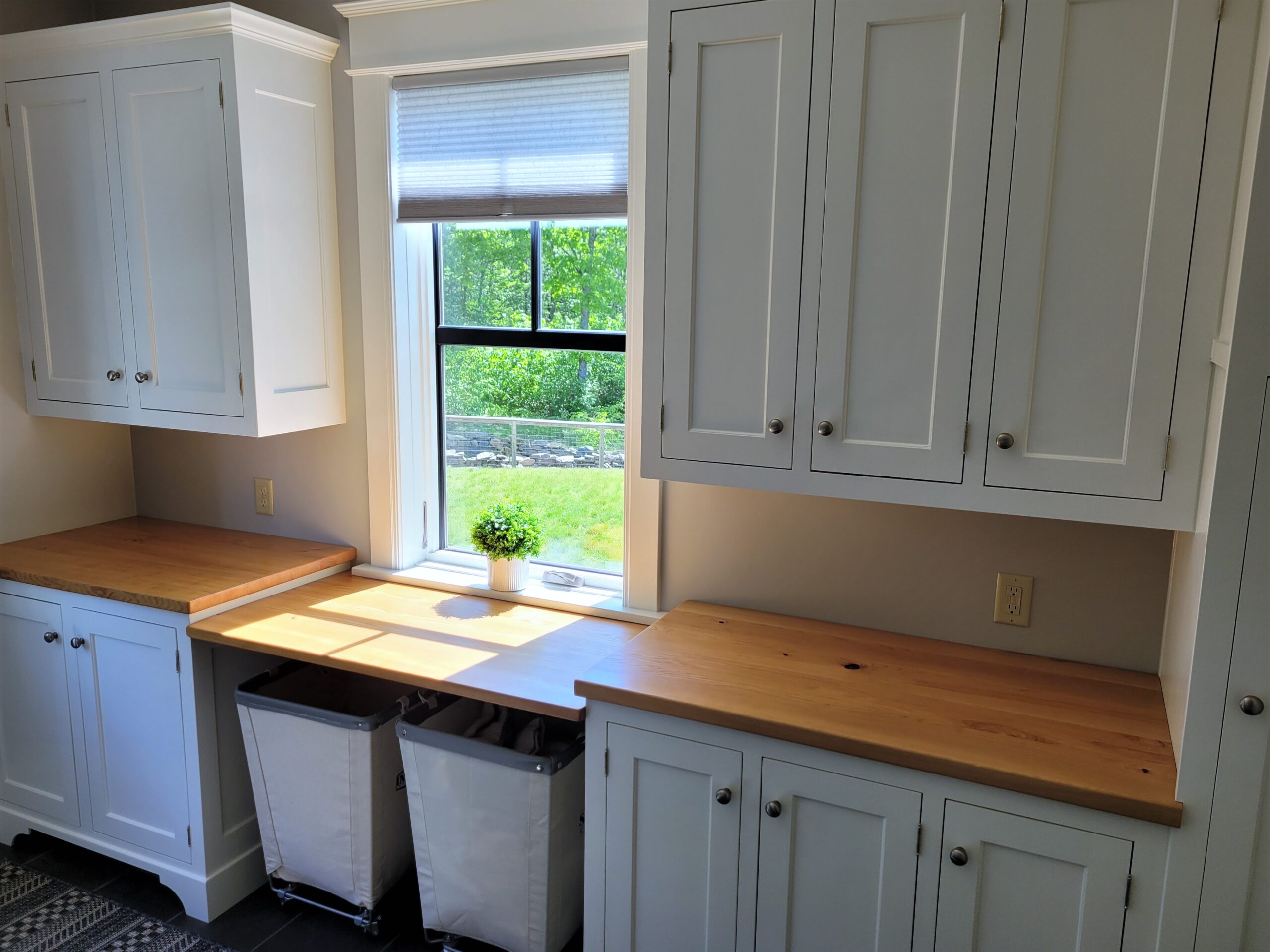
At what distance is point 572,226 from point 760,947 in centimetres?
180

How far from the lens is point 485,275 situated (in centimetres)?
263

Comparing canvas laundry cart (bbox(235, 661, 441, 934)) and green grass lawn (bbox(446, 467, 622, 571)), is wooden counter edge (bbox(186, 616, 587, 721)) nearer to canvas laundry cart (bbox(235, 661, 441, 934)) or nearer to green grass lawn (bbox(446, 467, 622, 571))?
canvas laundry cart (bbox(235, 661, 441, 934))

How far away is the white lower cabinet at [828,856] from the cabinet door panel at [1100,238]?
0.60m

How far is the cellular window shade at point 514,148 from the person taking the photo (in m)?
2.28

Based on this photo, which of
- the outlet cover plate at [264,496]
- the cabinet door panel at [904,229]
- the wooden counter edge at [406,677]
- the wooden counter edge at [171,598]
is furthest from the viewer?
the outlet cover plate at [264,496]

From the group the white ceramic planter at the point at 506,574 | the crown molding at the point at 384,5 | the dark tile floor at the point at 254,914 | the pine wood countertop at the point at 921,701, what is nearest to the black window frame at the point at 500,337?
the white ceramic planter at the point at 506,574

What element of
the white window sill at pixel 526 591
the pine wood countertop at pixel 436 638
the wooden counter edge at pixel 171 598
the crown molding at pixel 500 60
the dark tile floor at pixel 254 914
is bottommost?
the dark tile floor at pixel 254 914

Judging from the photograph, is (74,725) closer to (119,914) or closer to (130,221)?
(119,914)

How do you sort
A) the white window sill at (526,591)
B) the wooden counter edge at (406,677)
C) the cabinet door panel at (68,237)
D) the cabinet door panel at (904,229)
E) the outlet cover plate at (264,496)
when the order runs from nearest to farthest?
the cabinet door panel at (904,229) → the wooden counter edge at (406,677) → the white window sill at (526,591) → the cabinet door panel at (68,237) → the outlet cover plate at (264,496)

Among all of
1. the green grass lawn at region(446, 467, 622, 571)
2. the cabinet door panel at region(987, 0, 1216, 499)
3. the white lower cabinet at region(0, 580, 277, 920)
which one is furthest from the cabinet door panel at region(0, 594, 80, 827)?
the cabinet door panel at region(987, 0, 1216, 499)

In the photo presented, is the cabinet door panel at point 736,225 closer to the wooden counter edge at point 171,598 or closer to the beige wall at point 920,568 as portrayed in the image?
the beige wall at point 920,568

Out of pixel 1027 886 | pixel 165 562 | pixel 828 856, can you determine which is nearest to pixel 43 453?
pixel 165 562

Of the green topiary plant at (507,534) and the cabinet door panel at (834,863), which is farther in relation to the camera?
the green topiary plant at (507,534)

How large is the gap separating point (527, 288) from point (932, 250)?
1248mm
